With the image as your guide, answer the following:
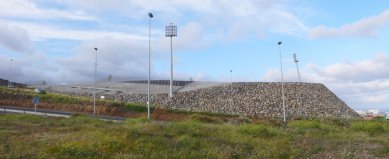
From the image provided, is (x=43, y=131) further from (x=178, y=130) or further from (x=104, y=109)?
(x=104, y=109)

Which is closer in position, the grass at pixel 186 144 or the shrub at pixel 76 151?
the shrub at pixel 76 151

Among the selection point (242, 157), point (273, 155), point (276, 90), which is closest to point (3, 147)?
point (242, 157)

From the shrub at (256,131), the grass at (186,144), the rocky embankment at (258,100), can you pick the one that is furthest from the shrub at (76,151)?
the rocky embankment at (258,100)

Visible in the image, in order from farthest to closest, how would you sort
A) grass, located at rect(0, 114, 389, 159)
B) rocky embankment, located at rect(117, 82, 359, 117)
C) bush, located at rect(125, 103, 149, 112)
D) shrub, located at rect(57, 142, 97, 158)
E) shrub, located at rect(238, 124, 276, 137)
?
1. rocky embankment, located at rect(117, 82, 359, 117)
2. bush, located at rect(125, 103, 149, 112)
3. shrub, located at rect(238, 124, 276, 137)
4. grass, located at rect(0, 114, 389, 159)
5. shrub, located at rect(57, 142, 97, 158)

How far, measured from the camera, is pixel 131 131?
25.3 m

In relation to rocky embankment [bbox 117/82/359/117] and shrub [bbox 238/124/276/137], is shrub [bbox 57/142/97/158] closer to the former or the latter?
shrub [bbox 238/124/276/137]

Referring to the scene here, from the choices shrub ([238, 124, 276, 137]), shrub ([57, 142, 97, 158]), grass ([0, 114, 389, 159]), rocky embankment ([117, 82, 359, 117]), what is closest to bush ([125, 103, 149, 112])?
rocky embankment ([117, 82, 359, 117])

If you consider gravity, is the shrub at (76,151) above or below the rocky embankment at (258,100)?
below

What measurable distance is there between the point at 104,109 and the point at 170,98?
2124 cm

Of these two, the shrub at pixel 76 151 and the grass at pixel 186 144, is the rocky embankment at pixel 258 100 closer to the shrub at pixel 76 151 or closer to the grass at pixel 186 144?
the grass at pixel 186 144

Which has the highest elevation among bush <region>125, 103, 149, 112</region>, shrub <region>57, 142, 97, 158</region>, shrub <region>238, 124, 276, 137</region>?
bush <region>125, 103, 149, 112</region>

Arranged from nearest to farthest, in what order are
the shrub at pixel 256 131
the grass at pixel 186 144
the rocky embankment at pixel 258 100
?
the grass at pixel 186 144 → the shrub at pixel 256 131 → the rocky embankment at pixel 258 100

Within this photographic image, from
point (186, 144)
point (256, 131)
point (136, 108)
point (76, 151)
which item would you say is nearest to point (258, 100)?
point (136, 108)

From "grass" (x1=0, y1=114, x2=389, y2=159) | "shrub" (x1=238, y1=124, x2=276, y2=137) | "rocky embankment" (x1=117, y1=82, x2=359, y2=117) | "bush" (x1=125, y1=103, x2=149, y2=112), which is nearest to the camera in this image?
"grass" (x1=0, y1=114, x2=389, y2=159)
